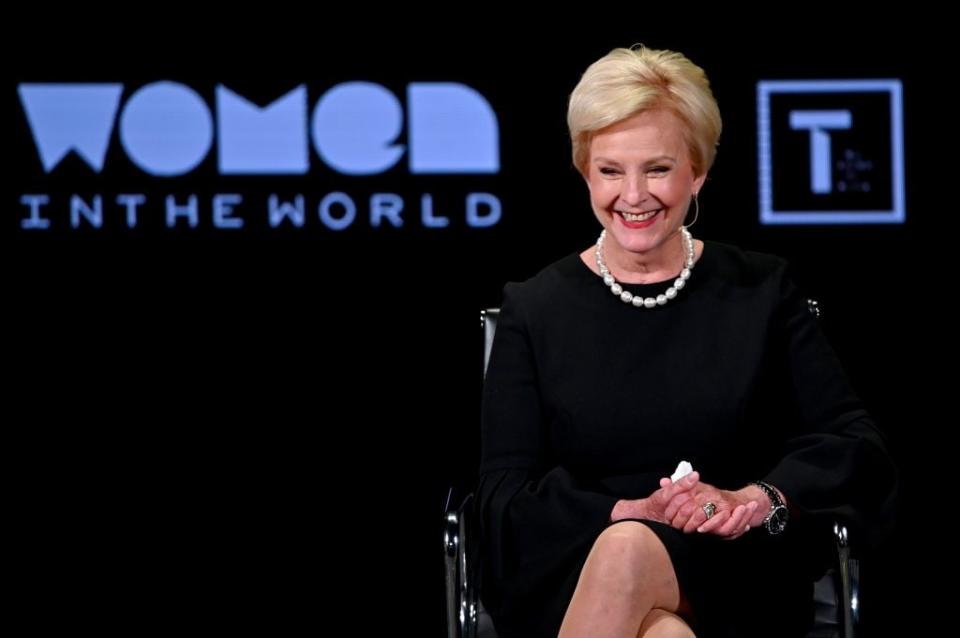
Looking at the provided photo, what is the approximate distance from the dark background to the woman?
1825 millimetres

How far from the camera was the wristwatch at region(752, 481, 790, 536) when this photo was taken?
258 centimetres

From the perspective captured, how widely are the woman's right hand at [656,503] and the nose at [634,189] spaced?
0.51 m

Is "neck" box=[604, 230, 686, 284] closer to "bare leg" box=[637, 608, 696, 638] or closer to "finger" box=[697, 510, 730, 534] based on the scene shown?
"finger" box=[697, 510, 730, 534]

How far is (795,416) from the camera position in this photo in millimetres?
2809

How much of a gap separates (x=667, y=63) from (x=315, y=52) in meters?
2.08

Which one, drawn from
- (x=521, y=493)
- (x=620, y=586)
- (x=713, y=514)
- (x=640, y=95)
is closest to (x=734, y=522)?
Result: (x=713, y=514)

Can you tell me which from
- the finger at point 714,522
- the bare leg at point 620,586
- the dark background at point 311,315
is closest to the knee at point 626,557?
the bare leg at point 620,586

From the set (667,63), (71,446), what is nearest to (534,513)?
(667,63)

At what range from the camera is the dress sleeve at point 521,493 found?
2.62m

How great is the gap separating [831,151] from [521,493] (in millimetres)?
2403

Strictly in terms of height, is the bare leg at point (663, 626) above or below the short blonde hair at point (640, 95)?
below

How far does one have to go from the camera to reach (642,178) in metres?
2.74

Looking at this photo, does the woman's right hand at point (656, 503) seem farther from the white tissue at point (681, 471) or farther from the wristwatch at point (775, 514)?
the wristwatch at point (775, 514)

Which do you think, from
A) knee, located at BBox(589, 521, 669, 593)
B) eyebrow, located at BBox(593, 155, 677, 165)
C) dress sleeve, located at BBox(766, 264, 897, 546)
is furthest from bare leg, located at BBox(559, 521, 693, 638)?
eyebrow, located at BBox(593, 155, 677, 165)
